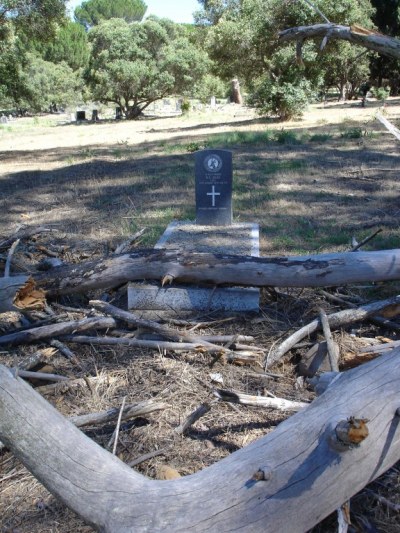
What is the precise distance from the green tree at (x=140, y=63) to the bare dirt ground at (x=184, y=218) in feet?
84.1

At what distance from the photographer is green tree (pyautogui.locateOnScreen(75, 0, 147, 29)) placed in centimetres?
9306

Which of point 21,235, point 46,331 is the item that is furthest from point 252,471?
point 21,235

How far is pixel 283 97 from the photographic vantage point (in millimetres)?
21906

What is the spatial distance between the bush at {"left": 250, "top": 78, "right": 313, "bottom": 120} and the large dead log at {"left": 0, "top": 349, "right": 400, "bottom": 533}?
20690 millimetres

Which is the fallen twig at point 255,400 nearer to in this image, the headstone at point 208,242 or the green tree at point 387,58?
the headstone at point 208,242

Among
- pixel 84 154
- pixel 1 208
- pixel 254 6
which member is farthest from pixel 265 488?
pixel 254 6

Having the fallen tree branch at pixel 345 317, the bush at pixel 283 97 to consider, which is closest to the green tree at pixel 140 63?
the bush at pixel 283 97

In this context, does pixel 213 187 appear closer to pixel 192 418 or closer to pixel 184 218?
pixel 184 218

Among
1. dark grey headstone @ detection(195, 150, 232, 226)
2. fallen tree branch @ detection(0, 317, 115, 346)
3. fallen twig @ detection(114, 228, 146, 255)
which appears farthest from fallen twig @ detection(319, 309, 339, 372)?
dark grey headstone @ detection(195, 150, 232, 226)

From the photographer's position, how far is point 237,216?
7.93 metres

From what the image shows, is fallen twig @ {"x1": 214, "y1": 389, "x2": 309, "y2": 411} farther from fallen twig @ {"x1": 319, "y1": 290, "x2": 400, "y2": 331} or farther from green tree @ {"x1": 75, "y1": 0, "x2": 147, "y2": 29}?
green tree @ {"x1": 75, "y1": 0, "x2": 147, "y2": 29}

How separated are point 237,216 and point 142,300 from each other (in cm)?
346

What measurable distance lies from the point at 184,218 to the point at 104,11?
317 ft

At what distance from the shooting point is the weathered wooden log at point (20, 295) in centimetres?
448
